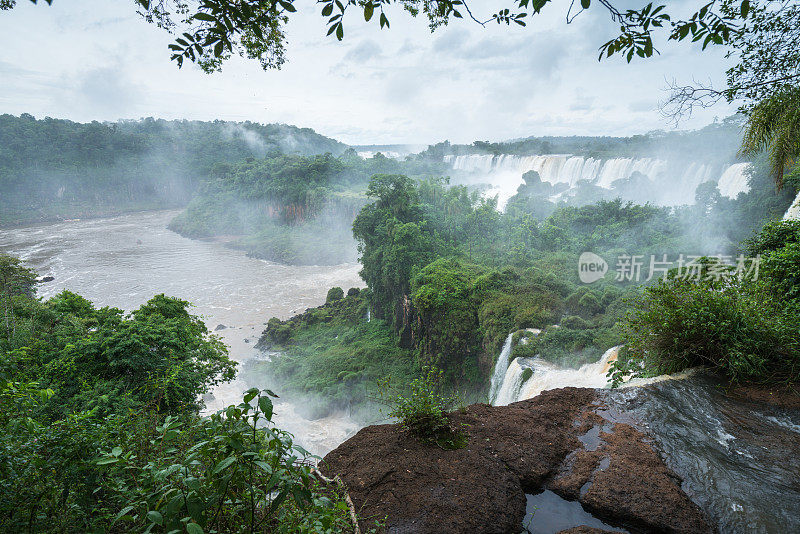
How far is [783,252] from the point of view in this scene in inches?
197

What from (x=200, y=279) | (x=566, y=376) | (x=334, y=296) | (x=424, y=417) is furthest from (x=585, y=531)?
(x=200, y=279)

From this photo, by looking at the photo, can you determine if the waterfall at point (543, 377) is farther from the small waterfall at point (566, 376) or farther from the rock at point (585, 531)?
the rock at point (585, 531)

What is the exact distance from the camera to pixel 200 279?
32.3 m

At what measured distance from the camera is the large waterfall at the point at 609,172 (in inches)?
889

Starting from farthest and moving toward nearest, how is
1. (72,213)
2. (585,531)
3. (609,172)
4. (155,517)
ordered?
(72,213)
(609,172)
(585,531)
(155,517)

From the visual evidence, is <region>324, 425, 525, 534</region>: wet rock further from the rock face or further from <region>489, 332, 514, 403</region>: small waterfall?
<region>489, 332, 514, 403</region>: small waterfall

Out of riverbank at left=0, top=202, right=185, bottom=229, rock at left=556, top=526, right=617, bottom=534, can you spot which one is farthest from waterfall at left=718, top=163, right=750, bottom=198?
riverbank at left=0, top=202, right=185, bottom=229

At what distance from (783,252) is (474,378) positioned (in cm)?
998

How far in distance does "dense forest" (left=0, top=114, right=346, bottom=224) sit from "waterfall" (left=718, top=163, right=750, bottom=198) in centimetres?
5271

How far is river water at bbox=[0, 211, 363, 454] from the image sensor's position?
1795 centimetres

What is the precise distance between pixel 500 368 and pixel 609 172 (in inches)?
1056

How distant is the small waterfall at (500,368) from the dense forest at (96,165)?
176 feet

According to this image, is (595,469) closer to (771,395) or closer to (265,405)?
(771,395)

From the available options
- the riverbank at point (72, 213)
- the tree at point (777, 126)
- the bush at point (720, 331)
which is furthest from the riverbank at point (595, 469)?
the riverbank at point (72, 213)
